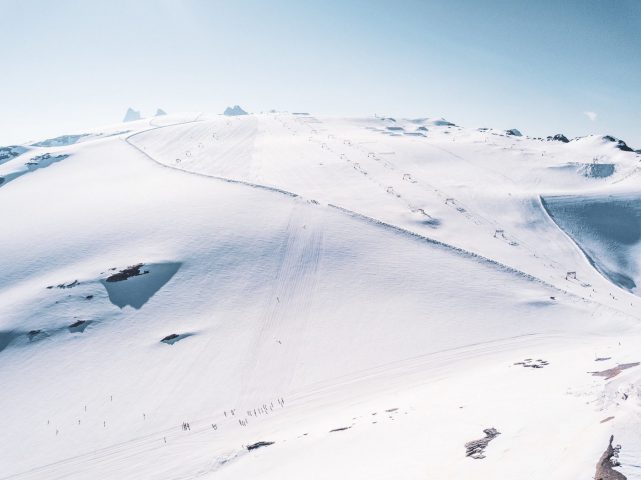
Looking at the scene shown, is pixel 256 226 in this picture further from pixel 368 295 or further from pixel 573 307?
pixel 573 307

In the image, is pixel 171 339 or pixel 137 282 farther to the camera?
pixel 137 282

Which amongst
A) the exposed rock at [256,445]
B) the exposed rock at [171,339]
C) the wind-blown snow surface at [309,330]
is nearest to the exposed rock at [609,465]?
the wind-blown snow surface at [309,330]

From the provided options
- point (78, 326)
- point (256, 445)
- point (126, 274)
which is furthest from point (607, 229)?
point (78, 326)

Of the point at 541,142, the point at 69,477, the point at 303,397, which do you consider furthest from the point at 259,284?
the point at 541,142

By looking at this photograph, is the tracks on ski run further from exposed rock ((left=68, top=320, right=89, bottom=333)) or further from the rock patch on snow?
exposed rock ((left=68, top=320, right=89, bottom=333))

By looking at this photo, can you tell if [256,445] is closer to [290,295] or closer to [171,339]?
[171,339]

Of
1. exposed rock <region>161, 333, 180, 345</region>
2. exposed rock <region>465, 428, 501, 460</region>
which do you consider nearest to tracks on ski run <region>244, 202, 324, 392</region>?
exposed rock <region>161, 333, 180, 345</region>

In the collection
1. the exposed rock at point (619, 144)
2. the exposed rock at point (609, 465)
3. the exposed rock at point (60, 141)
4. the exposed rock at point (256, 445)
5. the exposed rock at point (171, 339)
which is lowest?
the exposed rock at point (256, 445)

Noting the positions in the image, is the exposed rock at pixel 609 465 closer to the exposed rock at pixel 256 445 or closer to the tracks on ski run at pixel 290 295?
the exposed rock at pixel 256 445
